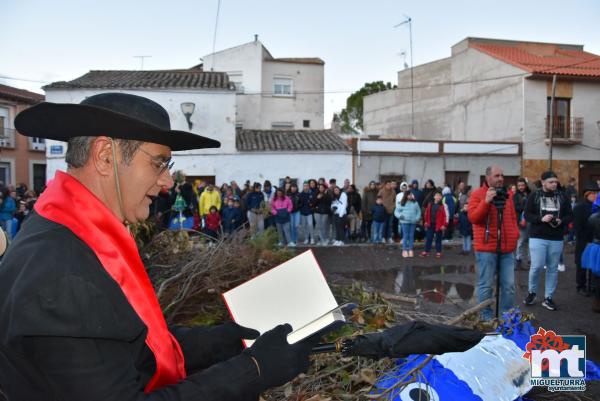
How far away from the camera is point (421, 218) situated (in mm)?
13031

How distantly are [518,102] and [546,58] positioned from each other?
5767mm

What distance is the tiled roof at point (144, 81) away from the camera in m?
17.9

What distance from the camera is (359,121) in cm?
4591

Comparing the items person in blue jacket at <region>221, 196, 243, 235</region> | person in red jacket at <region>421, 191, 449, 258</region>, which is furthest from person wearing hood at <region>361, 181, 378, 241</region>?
person in blue jacket at <region>221, 196, 243, 235</region>

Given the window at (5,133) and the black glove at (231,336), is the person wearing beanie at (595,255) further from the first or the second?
the window at (5,133)

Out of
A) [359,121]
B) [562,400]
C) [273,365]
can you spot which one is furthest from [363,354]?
[359,121]

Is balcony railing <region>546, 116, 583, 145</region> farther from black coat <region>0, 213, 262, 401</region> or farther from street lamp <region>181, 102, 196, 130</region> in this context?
black coat <region>0, 213, 262, 401</region>

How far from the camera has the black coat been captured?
1.12m

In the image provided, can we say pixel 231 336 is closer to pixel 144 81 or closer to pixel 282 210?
pixel 282 210

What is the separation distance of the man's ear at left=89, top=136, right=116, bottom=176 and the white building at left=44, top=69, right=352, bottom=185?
662 inches

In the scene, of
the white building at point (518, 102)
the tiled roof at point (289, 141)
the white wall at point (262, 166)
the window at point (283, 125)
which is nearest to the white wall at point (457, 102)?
the white building at point (518, 102)

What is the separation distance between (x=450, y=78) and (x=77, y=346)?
29.0 metres

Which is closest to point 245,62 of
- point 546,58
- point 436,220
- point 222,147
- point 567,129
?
point 222,147

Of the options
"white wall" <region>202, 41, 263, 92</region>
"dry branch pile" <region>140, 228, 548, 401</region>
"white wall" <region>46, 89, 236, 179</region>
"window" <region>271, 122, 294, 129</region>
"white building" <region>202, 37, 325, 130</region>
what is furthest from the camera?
"window" <region>271, 122, 294, 129</region>
